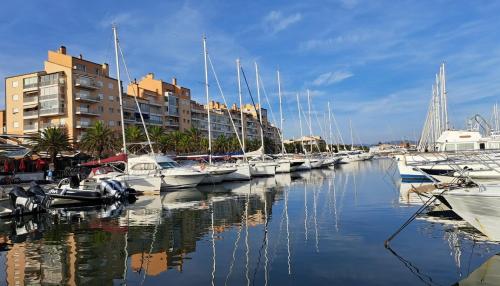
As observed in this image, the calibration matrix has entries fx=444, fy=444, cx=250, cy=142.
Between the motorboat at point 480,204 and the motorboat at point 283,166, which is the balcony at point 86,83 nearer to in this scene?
the motorboat at point 283,166

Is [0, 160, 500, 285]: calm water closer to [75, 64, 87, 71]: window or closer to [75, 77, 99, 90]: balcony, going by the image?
[75, 77, 99, 90]: balcony

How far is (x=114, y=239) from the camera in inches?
680

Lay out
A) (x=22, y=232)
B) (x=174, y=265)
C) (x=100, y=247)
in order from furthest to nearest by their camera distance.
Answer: (x=22, y=232) < (x=100, y=247) < (x=174, y=265)

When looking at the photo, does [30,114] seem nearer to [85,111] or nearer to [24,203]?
[85,111]

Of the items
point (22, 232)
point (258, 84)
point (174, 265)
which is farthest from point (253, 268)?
point (258, 84)

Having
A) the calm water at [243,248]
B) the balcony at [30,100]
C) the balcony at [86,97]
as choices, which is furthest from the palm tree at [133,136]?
the calm water at [243,248]

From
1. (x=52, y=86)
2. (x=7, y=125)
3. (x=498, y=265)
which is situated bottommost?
(x=498, y=265)

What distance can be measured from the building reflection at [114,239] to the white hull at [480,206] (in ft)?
27.5

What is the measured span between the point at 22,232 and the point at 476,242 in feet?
60.0

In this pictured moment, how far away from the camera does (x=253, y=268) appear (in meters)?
12.4

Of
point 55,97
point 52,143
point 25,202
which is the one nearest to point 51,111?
point 55,97

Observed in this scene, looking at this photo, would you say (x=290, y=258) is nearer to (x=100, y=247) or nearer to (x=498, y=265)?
(x=498, y=265)

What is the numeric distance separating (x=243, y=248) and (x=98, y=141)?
5342 cm

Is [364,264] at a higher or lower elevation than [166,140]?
lower
